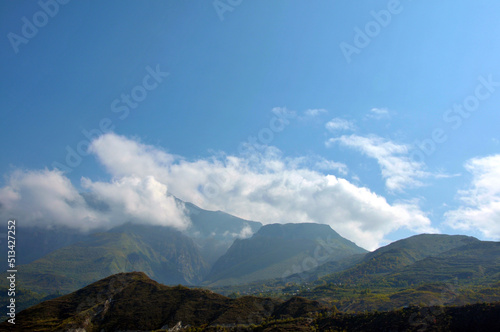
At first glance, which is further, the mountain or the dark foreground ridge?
the mountain

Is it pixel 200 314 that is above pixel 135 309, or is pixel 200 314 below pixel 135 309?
below

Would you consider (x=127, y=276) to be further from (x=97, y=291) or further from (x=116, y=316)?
(x=116, y=316)

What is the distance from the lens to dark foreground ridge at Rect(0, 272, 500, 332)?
12119 centimetres

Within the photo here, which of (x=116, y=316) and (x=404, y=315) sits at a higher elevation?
(x=116, y=316)

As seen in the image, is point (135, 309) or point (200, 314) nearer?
point (200, 314)

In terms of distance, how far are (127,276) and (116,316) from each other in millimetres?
39408

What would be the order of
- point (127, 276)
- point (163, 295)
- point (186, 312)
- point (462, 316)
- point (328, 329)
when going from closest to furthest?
point (462, 316)
point (328, 329)
point (186, 312)
point (163, 295)
point (127, 276)

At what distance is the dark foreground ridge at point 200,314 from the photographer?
121m

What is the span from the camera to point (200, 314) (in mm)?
153750

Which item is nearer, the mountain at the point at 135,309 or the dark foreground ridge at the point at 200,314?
the dark foreground ridge at the point at 200,314

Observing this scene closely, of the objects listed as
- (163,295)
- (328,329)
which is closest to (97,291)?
(163,295)

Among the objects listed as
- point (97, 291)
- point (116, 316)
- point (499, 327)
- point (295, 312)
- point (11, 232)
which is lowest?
point (499, 327)

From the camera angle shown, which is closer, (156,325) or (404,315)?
(404,315)

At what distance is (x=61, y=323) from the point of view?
451ft
